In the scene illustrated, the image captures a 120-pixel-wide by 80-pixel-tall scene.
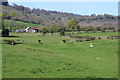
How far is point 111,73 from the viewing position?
71.3 ft

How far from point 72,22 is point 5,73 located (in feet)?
423

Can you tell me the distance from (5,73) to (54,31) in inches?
4069

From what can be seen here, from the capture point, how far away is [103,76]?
801 inches

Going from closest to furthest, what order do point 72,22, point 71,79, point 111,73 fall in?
point 71,79
point 111,73
point 72,22

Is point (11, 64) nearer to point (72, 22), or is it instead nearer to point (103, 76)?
point (103, 76)

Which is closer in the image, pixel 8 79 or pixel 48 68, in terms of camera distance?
pixel 8 79

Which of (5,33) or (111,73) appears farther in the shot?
(5,33)

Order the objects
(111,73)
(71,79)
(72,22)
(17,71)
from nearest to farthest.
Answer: (71,79)
(17,71)
(111,73)
(72,22)

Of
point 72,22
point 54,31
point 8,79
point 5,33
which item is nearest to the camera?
point 8,79

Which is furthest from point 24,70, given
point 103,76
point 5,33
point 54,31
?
point 54,31

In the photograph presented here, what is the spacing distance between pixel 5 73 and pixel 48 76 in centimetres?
319

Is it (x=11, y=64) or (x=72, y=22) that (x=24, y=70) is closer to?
(x=11, y=64)

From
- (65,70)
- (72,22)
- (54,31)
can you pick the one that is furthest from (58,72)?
(72,22)

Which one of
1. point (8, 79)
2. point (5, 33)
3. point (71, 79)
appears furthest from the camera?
point (5, 33)
